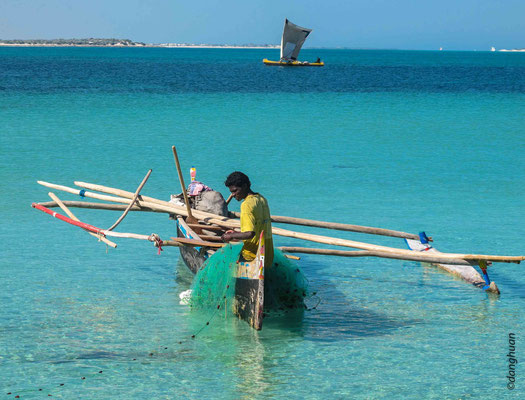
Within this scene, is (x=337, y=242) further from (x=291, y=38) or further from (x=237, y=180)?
(x=291, y=38)

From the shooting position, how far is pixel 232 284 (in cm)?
899

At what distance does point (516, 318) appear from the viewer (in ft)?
31.5

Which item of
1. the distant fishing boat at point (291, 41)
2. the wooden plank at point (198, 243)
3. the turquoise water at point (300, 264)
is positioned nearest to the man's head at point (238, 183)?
the wooden plank at point (198, 243)

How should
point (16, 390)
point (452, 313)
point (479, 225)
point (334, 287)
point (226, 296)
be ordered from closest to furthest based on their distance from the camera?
point (16, 390)
point (226, 296)
point (452, 313)
point (334, 287)
point (479, 225)

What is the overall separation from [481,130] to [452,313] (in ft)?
76.4

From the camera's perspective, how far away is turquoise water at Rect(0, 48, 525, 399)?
7.88 meters

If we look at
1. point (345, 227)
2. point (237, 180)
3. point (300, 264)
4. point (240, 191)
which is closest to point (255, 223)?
point (240, 191)

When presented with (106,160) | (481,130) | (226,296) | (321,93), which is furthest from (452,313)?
(321,93)

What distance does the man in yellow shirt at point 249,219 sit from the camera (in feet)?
28.5

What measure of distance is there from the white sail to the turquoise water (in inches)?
2116

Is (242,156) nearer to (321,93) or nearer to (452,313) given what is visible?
(452,313)

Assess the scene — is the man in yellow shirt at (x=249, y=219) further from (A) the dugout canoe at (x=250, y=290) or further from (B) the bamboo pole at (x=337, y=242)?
(B) the bamboo pole at (x=337, y=242)

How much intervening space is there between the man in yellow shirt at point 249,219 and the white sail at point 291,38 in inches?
2924

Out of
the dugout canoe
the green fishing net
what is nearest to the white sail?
the green fishing net
